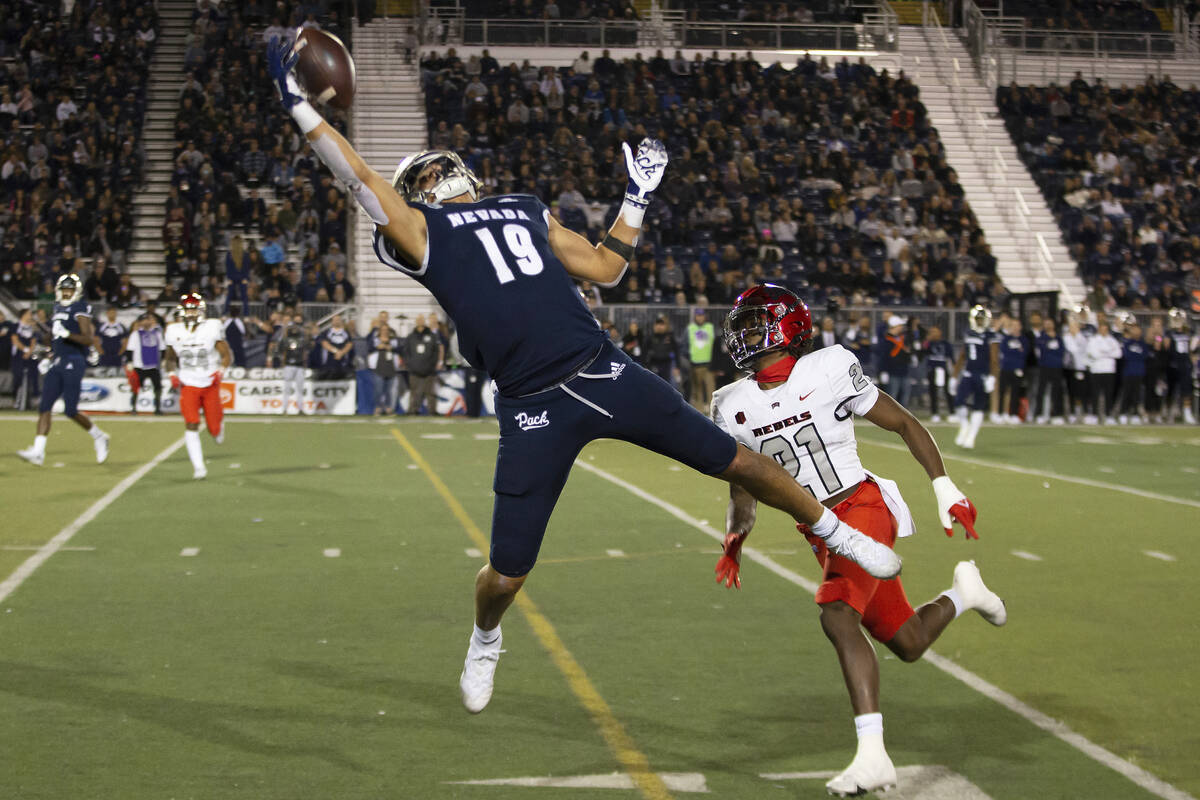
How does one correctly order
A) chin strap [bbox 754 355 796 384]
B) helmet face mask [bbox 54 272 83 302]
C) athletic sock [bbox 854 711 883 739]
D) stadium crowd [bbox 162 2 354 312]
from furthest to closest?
stadium crowd [bbox 162 2 354 312], helmet face mask [bbox 54 272 83 302], chin strap [bbox 754 355 796 384], athletic sock [bbox 854 711 883 739]

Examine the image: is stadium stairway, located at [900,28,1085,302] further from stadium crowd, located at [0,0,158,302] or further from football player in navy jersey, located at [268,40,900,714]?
football player in navy jersey, located at [268,40,900,714]

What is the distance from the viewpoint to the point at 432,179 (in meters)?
4.88

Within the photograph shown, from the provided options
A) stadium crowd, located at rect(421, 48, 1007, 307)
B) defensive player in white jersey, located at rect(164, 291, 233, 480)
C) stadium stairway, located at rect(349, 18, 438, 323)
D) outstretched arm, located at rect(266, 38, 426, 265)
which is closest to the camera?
outstretched arm, located at rect(266, 38, 426, 265)

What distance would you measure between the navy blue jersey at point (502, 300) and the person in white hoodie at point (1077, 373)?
20.7m

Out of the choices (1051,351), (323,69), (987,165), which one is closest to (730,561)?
(323,69)

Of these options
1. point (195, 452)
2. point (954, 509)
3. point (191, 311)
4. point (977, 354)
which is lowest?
point (195, 452)

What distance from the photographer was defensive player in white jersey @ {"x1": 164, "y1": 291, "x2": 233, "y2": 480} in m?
13.5

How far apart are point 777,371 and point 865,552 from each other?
724 millimetres

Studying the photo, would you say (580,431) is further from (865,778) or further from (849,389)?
(865,778)

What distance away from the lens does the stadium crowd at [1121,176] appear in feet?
98.1

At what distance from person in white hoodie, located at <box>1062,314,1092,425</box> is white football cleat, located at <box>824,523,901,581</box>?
20.4m

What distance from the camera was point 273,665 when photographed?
607 cm

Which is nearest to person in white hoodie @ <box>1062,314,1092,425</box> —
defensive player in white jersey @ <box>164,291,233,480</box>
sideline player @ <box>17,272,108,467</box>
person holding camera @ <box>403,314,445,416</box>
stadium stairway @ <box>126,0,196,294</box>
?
person holding camera @ <box>403,314,445,416</box>

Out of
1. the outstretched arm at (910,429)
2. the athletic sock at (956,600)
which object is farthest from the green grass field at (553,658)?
the outstretched arm at (910,429)
